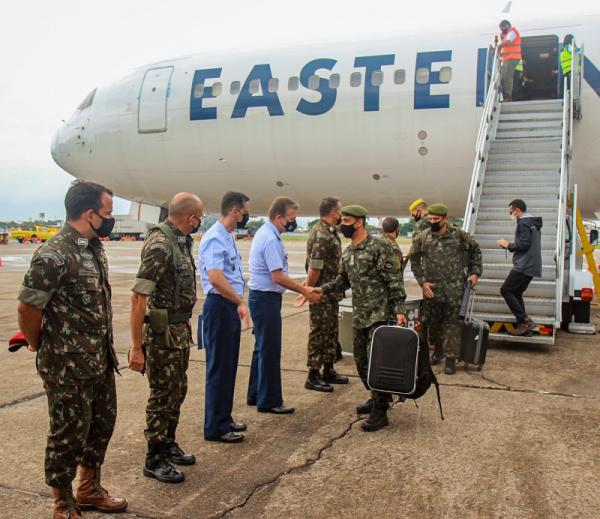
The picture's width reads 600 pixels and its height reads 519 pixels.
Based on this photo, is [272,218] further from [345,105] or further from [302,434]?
[345,105]

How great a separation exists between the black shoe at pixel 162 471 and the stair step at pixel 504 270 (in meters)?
5.53

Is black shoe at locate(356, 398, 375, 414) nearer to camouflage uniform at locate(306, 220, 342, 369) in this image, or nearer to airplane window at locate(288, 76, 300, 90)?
camouflage uniform at locate(306, 220, 342, 369)

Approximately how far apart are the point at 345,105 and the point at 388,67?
40.4 inches

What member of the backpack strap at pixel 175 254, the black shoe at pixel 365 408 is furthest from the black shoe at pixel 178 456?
the black shoe at pixel 365 408

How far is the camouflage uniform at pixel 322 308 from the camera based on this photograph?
554 centimetres

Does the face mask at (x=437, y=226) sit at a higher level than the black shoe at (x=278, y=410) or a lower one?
higher

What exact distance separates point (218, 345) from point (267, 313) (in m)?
0.71

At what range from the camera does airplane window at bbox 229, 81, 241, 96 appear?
11781mm

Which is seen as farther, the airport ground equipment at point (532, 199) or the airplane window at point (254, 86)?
the airplane window at point (254, 86)

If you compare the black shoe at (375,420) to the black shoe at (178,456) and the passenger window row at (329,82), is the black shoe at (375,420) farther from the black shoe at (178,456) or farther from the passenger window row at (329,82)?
the passenger window row at (329,82)

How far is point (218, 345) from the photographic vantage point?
4.19m

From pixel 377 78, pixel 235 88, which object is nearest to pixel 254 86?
pixel 235 88

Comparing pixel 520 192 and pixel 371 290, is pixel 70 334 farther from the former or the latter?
pixel 520 192

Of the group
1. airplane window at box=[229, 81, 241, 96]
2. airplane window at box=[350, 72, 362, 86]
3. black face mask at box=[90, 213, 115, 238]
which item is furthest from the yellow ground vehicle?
black face mask at box=[90, 213, 115, 238]
